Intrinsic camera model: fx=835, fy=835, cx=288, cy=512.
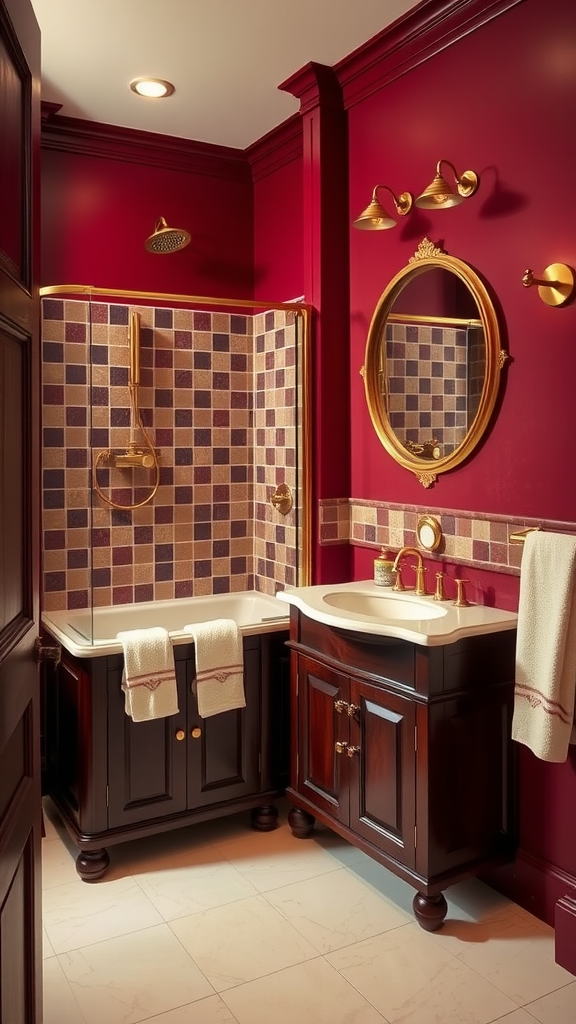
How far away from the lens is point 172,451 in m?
3.52

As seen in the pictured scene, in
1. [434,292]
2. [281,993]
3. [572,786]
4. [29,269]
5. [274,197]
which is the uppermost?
[274,197]

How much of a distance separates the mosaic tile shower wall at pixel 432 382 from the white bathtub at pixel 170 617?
2.76 ft

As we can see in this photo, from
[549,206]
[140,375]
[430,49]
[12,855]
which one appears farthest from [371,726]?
[430,49]

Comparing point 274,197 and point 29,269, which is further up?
point 274,197

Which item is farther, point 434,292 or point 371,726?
point 434,292

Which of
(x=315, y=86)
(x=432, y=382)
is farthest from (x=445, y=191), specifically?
(x=315, y=86)

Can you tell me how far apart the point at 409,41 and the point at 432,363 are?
1054mm

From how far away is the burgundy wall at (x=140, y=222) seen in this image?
11.4ft

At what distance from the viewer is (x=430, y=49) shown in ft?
8.75

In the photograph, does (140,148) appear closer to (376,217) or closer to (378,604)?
(376,217)

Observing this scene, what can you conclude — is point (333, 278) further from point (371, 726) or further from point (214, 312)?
point (371, 726)

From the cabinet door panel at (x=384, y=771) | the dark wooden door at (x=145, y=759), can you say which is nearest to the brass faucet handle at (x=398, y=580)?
the cabinet door panel at (x=384, y=771)

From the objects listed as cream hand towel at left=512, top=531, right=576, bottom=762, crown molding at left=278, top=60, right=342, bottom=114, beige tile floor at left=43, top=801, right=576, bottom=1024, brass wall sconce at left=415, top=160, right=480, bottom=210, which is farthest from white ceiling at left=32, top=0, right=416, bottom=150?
beige tile floor at left=43, top=801, right=576, bottom=1024

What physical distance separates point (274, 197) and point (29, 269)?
2485mm
